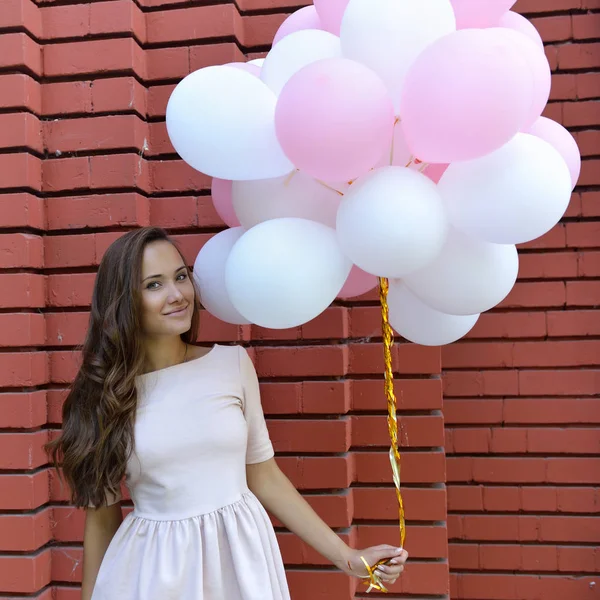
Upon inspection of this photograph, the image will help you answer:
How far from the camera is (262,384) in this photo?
250 centimetres

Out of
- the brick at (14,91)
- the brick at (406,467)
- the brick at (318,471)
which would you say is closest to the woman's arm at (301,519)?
the brick at (318,471)

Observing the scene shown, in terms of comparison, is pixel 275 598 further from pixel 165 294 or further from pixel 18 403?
pixel 18 403

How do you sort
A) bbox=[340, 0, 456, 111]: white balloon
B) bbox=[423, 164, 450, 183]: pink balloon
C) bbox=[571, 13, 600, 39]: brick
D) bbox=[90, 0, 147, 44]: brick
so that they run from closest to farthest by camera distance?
bbox=[340, 0, 456, 111]: white balloon → bbox=[423, 164, 450, 183]: pink balloon → bbox=[90, 0, 147, 44]: brick → bbox=[571, 13, 600, 39]: brick

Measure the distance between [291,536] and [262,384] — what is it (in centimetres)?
59

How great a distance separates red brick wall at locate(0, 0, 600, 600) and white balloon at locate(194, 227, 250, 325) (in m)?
0.53

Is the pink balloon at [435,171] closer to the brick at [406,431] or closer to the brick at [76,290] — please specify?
the brick at [406,431]

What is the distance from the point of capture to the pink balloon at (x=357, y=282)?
6.09ft

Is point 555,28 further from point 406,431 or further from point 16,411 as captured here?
point 16,411

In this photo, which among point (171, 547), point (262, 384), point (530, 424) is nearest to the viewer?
point (171, 547)

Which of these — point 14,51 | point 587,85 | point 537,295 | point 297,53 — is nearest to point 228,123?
point 297,53

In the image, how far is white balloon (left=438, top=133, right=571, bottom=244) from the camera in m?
1.42

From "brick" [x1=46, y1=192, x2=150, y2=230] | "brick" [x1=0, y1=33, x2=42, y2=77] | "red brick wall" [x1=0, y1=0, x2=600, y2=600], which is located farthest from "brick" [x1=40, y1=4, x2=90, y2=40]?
"brick" [x1=46, y1=192, x2=150, y2=230]

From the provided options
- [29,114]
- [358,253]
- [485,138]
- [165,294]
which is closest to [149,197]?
[29,114]

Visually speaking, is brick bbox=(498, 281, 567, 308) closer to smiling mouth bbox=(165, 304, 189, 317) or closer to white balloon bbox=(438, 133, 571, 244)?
white balloon bbox=(438, 133, 571, 244)
